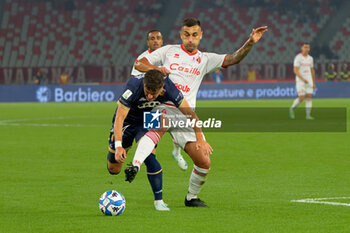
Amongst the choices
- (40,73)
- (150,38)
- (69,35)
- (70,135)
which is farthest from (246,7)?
(150,38)

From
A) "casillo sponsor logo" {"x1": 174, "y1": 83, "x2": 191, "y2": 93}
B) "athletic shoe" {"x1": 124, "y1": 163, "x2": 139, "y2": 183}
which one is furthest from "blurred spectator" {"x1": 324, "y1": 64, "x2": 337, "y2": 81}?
"athletic shoe" {"x1": 124, "y1": 163, "x2": 139, "y2": 183}

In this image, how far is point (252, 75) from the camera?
40.2m

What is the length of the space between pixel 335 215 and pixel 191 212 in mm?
1369

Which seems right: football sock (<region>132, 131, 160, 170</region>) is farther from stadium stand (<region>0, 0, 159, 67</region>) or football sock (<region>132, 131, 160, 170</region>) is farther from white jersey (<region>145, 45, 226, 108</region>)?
stadium stand (<region>0, 0, 159, 67</region>)

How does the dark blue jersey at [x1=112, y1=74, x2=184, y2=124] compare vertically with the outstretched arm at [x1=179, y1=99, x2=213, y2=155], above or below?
above

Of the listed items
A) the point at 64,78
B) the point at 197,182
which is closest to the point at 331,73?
the point at 64,78

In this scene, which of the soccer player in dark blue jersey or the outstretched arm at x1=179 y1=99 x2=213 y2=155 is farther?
the outstretched arm at x1=179 y1=99 x2=213 y2=155

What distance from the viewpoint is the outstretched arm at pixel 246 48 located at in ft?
25.0

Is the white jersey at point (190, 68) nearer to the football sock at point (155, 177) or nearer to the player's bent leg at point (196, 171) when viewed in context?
the player's bent leg at point (196, 171)

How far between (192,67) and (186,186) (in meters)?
1.68

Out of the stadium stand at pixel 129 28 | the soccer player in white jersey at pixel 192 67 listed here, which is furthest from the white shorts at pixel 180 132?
the stadium stand at pixel 129 28

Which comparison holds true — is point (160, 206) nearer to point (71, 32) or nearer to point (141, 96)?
point (141, 96)

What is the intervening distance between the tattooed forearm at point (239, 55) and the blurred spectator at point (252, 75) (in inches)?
1261

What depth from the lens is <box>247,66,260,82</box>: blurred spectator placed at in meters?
40.1
